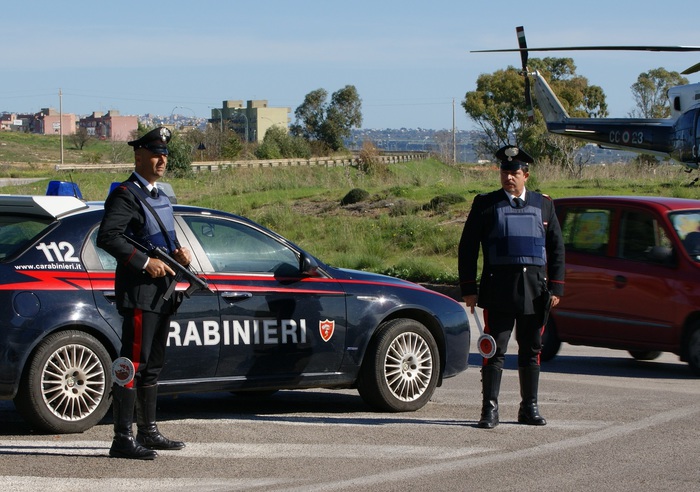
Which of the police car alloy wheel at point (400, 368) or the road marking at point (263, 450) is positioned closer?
the road marking at point (263, 450)

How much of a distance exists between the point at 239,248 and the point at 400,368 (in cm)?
150

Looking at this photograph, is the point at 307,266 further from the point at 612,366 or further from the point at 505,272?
the point at 612,366

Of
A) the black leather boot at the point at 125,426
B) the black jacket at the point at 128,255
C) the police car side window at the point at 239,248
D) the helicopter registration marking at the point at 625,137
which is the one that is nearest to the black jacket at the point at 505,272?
the police car side window at the point at 239,248

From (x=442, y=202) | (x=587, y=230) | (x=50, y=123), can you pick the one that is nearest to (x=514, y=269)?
(x=587, y=230)

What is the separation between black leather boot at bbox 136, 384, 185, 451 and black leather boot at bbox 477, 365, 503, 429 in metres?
2.16

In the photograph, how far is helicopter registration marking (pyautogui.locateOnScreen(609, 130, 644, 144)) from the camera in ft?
109

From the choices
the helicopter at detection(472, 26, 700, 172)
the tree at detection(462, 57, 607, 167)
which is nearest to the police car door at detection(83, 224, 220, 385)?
the helicopter at detection(472, 26, 700, 172)

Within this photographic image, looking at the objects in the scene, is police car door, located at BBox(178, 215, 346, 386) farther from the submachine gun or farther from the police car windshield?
the police car windshield

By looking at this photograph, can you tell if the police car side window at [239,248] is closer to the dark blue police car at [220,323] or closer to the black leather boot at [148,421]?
the dark blue police car at [220,323]

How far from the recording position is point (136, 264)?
6.42 metres

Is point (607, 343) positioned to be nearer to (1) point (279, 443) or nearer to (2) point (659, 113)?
(1) point (279, 443)

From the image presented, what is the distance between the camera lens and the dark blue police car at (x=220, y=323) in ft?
23.2

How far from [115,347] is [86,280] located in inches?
18.9

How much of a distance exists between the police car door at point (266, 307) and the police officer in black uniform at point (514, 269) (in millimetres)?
1067
